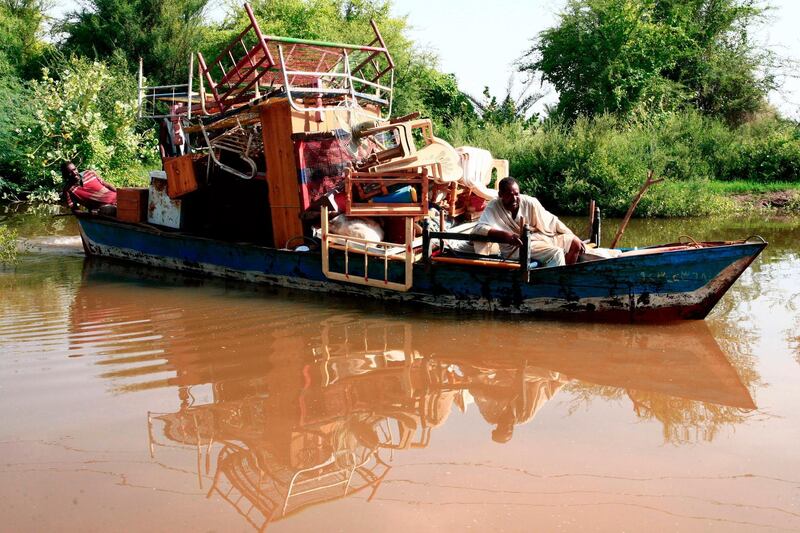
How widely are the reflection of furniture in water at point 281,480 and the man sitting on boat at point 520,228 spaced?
12.3ft

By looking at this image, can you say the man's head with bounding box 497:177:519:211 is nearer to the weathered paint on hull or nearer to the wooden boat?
the wooden boat

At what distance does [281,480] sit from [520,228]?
14.8 ft

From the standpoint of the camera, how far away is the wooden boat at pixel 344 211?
7980 millimetres

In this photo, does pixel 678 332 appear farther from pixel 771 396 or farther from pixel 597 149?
pixel 597 149

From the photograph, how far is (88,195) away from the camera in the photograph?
42.8 feet

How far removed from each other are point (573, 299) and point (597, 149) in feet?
40.0

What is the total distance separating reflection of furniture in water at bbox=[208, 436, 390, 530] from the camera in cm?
442

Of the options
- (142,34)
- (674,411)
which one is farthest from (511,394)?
(142,34)

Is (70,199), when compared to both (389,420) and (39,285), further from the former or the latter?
(389,420)


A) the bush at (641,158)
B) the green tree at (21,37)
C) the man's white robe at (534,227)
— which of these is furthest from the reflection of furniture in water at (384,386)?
the green tree at (21,37)

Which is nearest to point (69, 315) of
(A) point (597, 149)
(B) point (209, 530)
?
(B) point (209, 530)

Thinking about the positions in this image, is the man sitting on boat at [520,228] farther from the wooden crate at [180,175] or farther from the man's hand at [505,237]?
the wooden crate at [180,175]

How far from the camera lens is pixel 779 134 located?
909 inches

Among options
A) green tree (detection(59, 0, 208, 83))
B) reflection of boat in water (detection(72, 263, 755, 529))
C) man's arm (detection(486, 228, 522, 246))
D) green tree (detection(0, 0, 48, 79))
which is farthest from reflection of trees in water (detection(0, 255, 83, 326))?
green tree (detection(59, 0, 208, 83))
